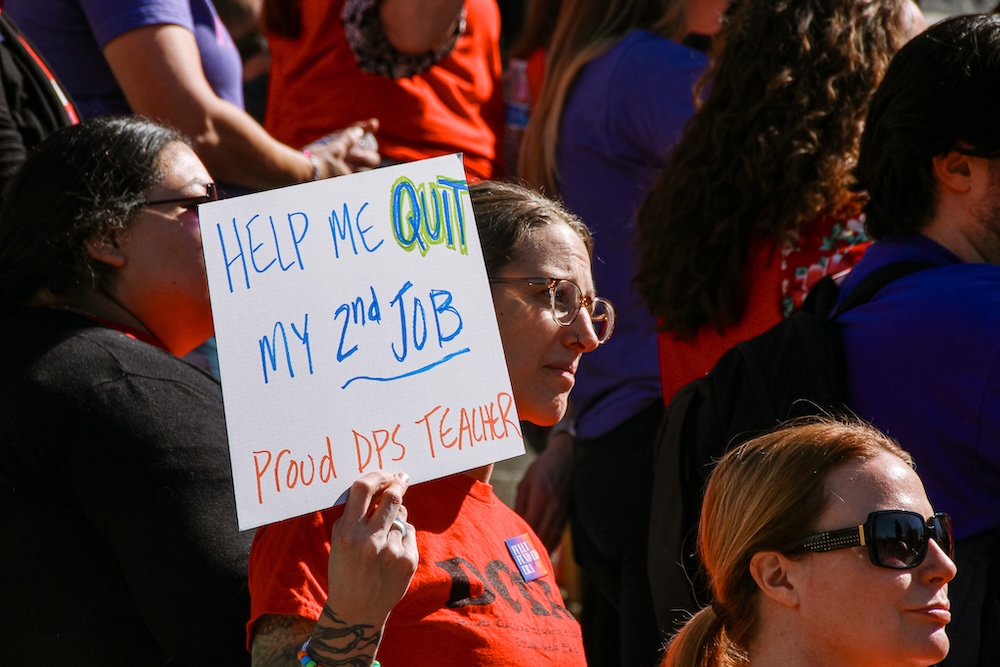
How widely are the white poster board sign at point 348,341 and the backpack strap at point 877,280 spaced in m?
0.87

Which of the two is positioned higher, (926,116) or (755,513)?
(926,116)

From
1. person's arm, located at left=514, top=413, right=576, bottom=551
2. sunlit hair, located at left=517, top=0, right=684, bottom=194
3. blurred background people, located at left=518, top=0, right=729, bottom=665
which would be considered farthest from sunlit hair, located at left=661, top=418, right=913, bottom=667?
sunlit hair, located at left=517, top=0, right=684, bottom=194

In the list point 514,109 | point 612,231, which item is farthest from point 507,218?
point 514,109

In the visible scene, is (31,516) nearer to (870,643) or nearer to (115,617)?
(115,617)

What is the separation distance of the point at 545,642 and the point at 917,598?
57cm

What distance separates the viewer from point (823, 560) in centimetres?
184

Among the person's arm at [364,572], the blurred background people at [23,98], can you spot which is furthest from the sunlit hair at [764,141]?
the blurred background people at [23,98]

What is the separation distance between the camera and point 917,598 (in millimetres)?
1827

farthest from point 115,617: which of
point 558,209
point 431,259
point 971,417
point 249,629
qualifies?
point 971,417

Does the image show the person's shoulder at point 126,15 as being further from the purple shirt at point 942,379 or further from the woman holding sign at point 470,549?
the purple shirt at point 942,379

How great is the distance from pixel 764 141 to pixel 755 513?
1044 mm

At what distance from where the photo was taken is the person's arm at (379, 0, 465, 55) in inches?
131

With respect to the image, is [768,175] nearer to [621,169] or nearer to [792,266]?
[792,266]

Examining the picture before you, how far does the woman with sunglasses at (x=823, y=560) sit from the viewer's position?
1817mm
